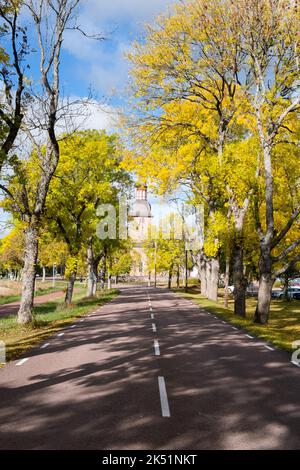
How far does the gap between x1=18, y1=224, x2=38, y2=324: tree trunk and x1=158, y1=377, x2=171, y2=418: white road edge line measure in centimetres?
956

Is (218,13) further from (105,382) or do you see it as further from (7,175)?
(105,382)

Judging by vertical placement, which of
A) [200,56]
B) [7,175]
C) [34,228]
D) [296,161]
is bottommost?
[34,228]

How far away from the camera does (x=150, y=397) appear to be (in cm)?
664

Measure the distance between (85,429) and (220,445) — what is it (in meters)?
1.68

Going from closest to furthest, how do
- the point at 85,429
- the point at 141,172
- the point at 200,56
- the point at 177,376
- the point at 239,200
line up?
1. the point at 85,429
2. the point at 177,376
3. the point at 200,56
4. the point at 239,200
5. the point at 141,172

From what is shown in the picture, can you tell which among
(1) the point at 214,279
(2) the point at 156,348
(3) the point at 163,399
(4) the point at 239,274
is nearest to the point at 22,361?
(2) the point at 156,348

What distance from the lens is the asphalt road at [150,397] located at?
491cm

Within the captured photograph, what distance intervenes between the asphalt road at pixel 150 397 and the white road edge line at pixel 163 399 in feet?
0.05

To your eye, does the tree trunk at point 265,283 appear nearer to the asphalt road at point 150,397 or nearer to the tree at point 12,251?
the asphalt road at point 150,397

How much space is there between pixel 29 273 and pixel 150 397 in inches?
429

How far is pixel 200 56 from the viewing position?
727 inches

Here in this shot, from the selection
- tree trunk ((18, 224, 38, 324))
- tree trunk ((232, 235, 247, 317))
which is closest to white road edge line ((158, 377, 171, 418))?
tree trunk ((18, 224, 38, 324))

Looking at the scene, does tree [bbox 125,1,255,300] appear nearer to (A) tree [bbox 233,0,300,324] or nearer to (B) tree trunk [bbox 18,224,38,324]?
(A) tree [bbox 233,0,300,324]
